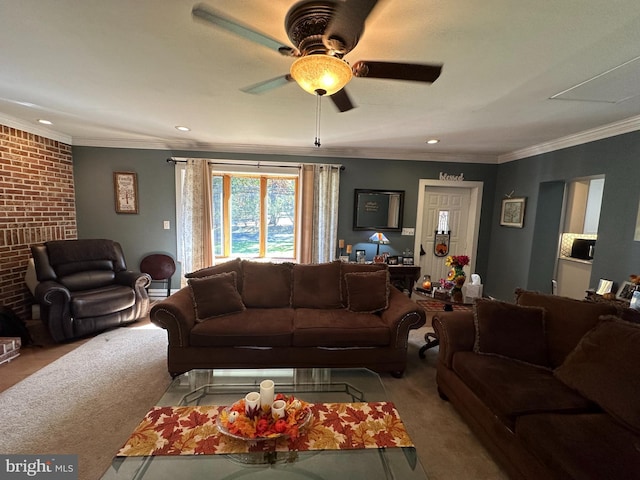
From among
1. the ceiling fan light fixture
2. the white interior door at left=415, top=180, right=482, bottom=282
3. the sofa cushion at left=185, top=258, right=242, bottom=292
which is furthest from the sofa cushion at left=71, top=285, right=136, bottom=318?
the white interior door at left=415, top=180, right=482, bottom=282

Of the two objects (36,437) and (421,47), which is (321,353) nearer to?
(36,437)

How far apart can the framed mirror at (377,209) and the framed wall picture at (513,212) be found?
1628mm

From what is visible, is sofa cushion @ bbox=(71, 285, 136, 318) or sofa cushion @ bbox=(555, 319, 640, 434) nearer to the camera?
sofa cushion @ bbox=(555, 319, 640, 434)

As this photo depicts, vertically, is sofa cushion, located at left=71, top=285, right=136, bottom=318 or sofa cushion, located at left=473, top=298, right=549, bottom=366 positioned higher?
sofa cushion, located at left=473, top=298, right=549, bottom=366

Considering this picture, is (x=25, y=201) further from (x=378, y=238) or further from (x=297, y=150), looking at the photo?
(x=378, y=238)

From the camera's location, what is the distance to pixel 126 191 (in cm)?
429

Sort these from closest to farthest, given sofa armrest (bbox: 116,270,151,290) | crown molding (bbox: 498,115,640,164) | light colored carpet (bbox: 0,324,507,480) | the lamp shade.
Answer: light colored carpet (bbox: 0,324,507,480) < crown molding (bbox: 498,115,640,164) < sofa armrest (bbox: 116,270,151,290) < the lamp shade

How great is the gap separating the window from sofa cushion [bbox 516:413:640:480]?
3.88 meters

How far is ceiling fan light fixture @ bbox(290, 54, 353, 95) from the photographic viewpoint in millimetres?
1348

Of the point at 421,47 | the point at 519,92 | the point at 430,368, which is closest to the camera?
the point at 421,47

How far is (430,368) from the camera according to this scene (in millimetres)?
2605

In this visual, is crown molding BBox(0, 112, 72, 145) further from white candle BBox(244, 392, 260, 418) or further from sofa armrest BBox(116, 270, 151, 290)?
white candle BBox(244, 392, 260, 418)

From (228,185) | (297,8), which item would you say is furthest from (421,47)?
(228,185)

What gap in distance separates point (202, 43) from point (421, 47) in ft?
4.35
